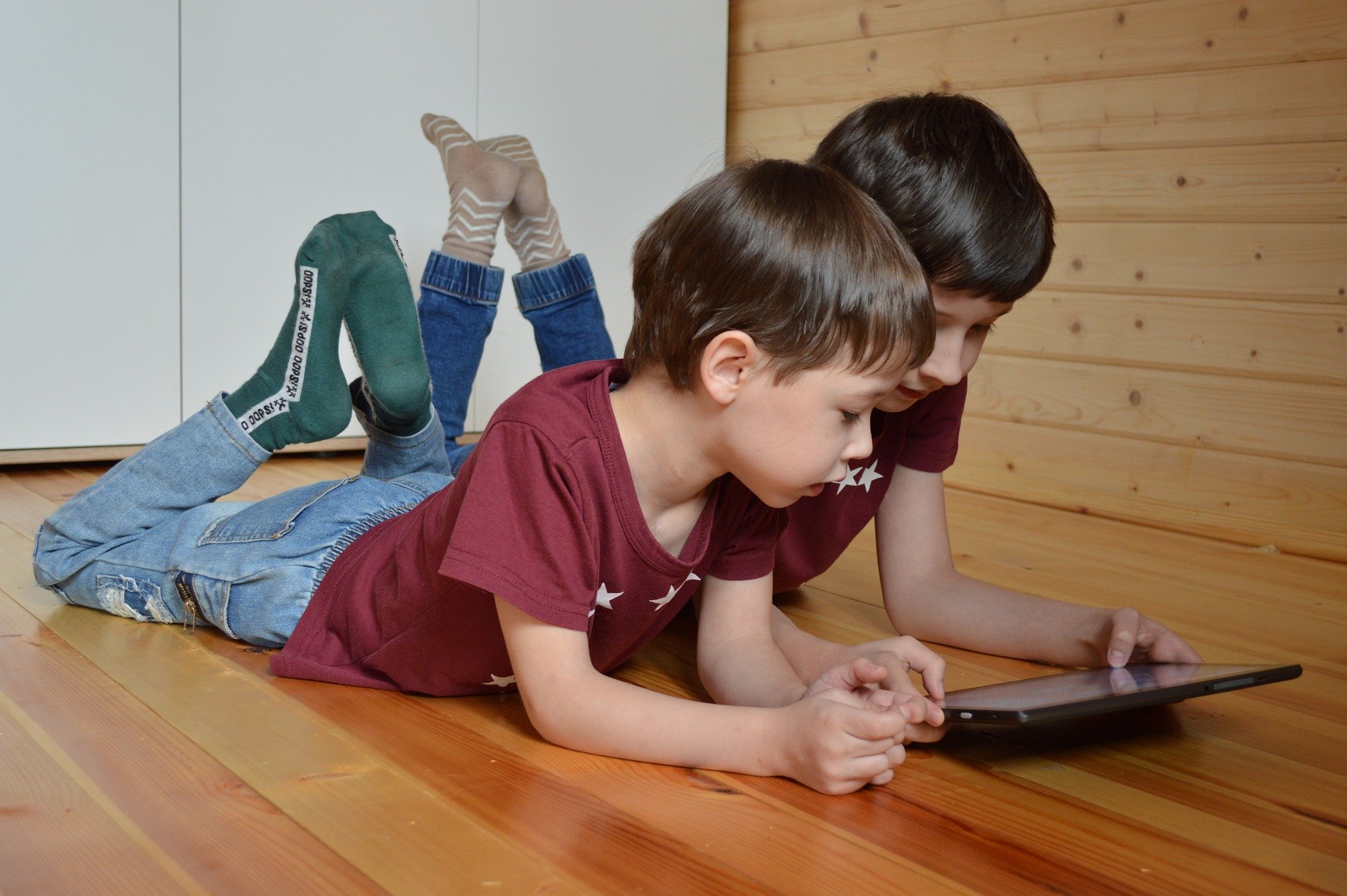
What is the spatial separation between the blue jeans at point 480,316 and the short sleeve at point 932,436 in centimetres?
51

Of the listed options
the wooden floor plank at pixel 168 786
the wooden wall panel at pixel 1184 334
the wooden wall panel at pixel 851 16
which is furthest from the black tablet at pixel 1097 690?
the wooden wall panel at pixel 851 16

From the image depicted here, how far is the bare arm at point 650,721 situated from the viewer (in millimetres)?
755

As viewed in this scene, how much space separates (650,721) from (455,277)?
33.3 inches

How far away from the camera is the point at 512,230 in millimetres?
1554

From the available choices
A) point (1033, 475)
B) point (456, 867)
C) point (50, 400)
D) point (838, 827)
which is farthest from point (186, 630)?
point (1033, 475)

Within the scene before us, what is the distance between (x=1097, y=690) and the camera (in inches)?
31.8

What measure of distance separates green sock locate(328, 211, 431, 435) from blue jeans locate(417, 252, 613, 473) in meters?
0.25

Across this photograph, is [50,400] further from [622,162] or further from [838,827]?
[838,827]

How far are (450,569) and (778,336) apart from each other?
26 centimetres

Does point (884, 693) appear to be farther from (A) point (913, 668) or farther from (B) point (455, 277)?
(B) point (455, 277)

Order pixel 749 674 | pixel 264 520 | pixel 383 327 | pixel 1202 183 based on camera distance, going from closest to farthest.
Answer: pixel 749 674
pixel 264 520
pixel 383 327
pixel 1202 183

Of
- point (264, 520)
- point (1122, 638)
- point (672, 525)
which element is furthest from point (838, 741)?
point (264, 520)

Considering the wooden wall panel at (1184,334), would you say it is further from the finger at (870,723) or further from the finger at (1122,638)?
the finger at (870,723)

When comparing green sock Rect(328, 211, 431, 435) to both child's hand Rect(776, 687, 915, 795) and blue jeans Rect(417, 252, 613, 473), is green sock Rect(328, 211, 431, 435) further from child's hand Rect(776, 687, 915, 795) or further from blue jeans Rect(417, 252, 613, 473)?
child's hand Rect(776, 687, 915, 795)
